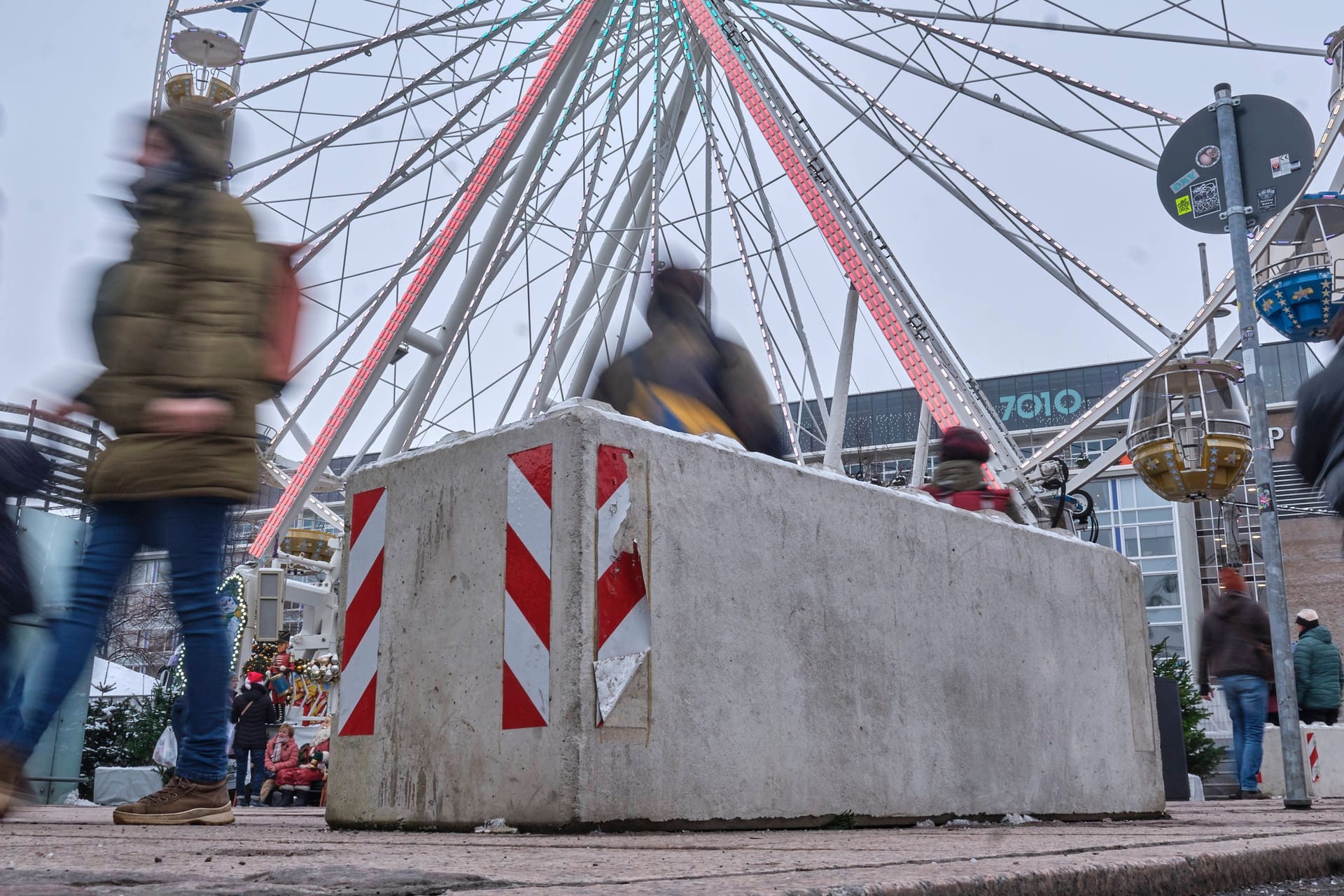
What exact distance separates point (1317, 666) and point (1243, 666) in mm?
1430

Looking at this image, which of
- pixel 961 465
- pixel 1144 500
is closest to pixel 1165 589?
pixel 1144 500

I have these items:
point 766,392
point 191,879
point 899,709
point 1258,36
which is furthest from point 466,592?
point 1258,36

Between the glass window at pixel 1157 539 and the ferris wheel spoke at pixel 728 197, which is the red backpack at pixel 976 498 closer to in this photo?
the ferris wheel spoke at pixel 728 197

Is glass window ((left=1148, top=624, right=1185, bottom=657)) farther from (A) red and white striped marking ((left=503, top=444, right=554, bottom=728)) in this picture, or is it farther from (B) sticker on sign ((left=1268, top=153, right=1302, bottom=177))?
(A) red and white striped marking ((left=503, top=444, right=554, bottom=728))

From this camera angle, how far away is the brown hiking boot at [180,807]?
3.07 meters

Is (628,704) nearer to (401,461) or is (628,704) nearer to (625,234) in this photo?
(401,461)

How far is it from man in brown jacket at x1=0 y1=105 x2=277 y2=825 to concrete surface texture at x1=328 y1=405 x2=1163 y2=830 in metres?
0.38

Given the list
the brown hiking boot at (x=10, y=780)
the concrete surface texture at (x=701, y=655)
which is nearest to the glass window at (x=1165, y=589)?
the concrete surface texture at (x=701, y=655)

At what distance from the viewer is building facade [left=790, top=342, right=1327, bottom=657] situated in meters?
42.4

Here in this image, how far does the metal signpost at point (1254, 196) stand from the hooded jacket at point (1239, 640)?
9.86 ft

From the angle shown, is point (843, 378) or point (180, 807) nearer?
point (180, 807)

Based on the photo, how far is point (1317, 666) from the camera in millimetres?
9273

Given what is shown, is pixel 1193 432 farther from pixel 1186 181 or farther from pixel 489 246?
pixel 489 246

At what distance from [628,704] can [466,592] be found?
21.4 inches
